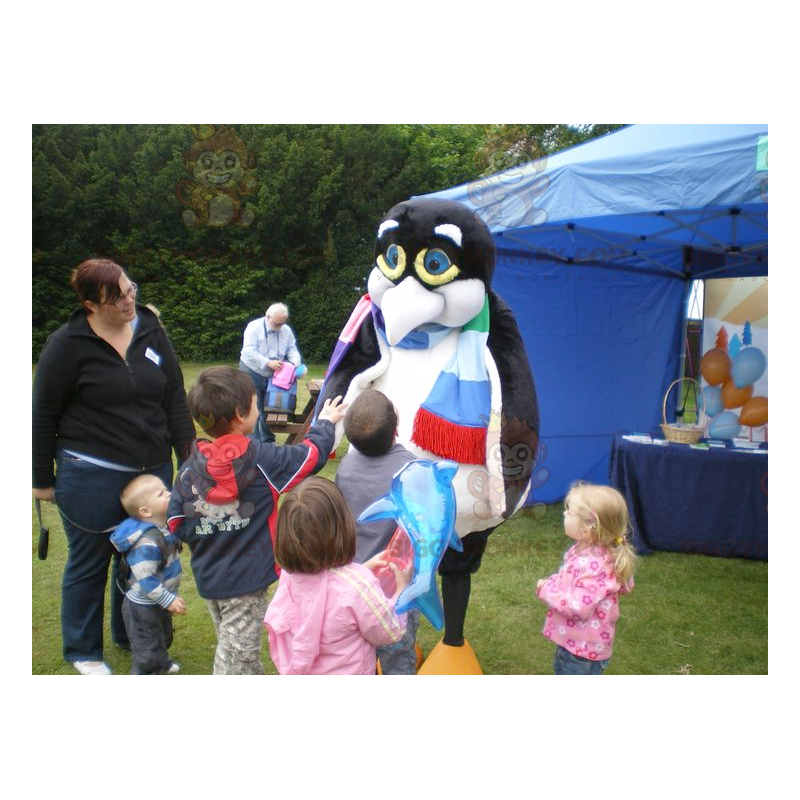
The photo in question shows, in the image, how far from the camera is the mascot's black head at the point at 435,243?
1.99 metres

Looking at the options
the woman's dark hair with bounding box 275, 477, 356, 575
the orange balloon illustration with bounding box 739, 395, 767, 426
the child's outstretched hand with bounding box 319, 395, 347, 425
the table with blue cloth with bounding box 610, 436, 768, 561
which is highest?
the child's outstretched hand with bounding box 319, 395, 347, 425

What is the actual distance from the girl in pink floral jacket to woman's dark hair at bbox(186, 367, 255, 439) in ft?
2.85

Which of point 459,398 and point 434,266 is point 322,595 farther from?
point 434,266

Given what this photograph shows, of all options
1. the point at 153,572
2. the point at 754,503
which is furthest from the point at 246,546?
the point at 754,503

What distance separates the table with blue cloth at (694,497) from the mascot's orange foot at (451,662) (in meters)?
1.65

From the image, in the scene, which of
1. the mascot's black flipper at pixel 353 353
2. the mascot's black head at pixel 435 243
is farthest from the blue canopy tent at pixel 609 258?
the mascot's black flipper at pixel 353 353

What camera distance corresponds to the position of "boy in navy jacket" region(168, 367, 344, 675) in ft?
5.51

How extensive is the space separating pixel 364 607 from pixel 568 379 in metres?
2.92

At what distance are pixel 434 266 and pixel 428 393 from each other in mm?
369

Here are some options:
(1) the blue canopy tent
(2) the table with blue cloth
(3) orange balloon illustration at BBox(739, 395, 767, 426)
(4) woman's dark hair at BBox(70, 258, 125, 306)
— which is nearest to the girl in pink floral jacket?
(1) the blue canopy tent

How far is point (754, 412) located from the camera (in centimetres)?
379

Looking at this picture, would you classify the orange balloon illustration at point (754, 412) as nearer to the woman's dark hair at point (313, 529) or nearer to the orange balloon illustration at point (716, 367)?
the orange balloon illustration at point (716, 367)

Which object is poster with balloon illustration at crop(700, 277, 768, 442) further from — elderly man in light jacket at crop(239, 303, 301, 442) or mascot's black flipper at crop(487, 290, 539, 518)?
elderly man in light jacket at crop(239, 303, 301, 442)

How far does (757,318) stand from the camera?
4.27m
